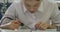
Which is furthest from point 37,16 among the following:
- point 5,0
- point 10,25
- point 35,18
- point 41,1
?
point 5,0

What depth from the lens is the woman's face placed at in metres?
1.00

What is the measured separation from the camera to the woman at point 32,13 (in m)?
1.02

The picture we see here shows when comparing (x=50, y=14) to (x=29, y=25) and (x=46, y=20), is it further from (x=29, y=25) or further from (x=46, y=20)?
(x=29, y=25)

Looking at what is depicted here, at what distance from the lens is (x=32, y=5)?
100cm

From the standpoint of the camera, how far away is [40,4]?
3.48 ft

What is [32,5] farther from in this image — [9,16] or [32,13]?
[9,16]

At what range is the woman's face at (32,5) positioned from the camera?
1001 mm

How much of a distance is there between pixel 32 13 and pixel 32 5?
0.27ft

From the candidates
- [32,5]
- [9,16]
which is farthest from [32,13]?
[9,16]

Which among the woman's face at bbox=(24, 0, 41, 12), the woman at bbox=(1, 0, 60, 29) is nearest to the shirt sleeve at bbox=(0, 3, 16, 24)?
the woman at bbox=(1, 0, 60, 29)

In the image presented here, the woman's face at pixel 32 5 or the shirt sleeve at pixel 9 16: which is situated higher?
the woman's face at pixel 32 5

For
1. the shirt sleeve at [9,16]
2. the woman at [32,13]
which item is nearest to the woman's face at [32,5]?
the woman at [32,13]

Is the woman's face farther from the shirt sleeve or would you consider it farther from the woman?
the shirt sleeve

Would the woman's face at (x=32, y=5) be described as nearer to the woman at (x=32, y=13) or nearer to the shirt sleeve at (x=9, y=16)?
the woman at (x=32, y=13)
